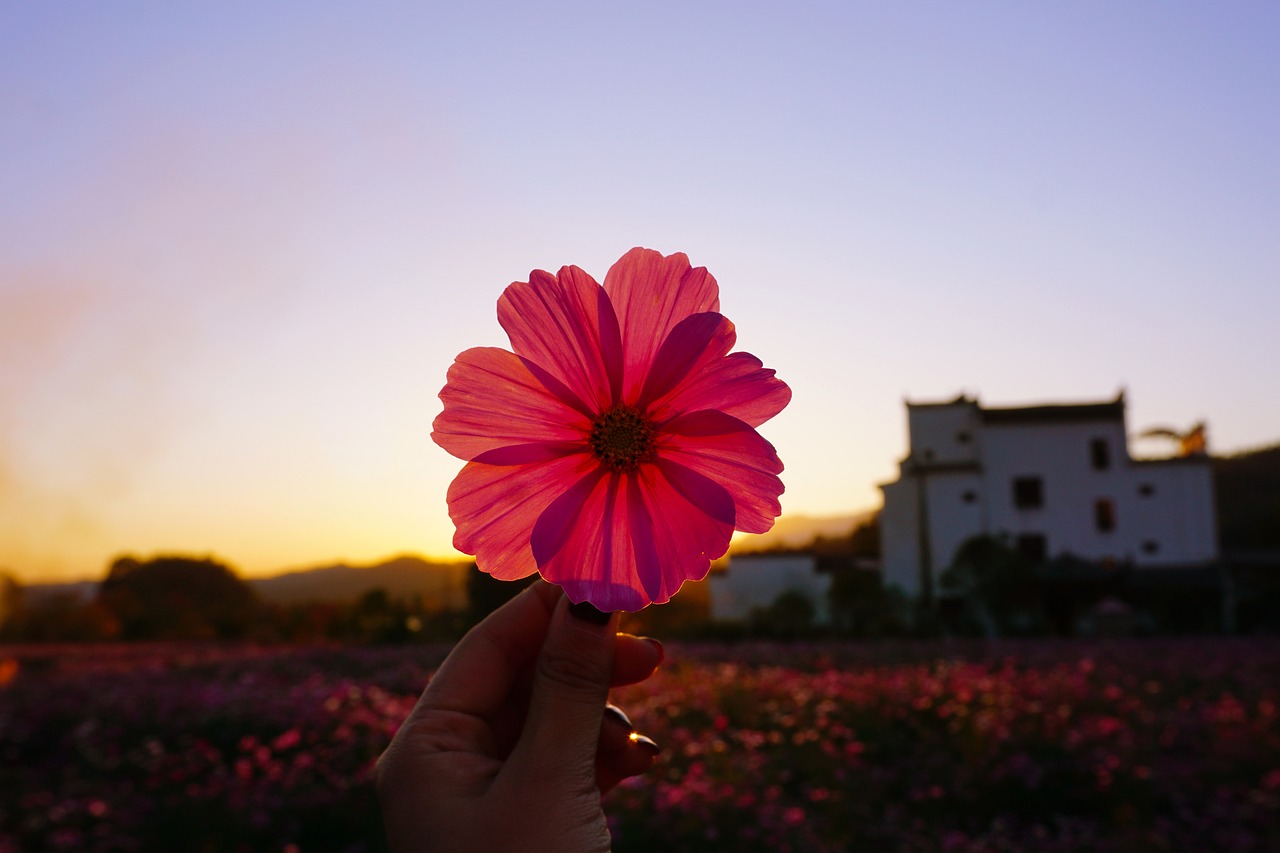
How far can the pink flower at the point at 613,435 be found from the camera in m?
0.65

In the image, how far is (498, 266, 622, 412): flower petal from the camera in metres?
0.69

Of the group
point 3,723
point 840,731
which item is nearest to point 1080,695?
point 840,731

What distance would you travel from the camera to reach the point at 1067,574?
69.5ft

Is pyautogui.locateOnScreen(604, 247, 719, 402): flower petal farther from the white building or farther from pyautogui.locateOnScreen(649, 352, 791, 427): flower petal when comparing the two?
the white building

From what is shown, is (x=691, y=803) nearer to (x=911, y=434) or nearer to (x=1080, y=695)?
(x=1080, y=695)

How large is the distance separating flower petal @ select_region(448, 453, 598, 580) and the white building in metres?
23.6

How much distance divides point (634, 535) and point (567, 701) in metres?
0.35

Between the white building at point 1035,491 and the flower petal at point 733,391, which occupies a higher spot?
the white building at point 1035,491

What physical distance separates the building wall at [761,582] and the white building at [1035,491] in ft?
6.48

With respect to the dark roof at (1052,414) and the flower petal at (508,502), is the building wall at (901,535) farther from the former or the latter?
the flower petal at (508,502)

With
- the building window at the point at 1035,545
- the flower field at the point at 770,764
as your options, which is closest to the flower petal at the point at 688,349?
the flower field at the point at 770,764

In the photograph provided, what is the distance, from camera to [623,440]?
671 mm

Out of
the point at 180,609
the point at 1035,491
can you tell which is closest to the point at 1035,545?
the point at 1035,491

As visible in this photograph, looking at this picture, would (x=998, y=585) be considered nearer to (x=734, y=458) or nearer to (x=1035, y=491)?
(x=1035, y=491)
